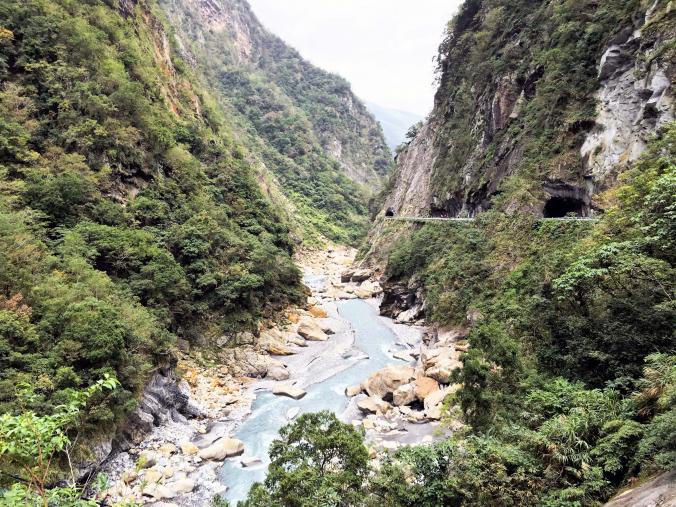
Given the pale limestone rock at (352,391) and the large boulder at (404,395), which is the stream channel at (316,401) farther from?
the large boulder at (404,395)

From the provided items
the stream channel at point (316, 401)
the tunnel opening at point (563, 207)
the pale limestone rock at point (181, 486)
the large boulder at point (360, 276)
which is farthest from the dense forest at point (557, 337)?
the large boulder at point (360, 276)

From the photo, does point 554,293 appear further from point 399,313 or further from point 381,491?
point 399,313

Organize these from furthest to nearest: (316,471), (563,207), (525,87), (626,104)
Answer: (525,87), (563,207), (626,104), (316,471)

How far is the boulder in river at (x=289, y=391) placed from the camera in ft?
71.9

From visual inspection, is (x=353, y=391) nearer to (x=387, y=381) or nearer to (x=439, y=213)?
(x=387, y=381)

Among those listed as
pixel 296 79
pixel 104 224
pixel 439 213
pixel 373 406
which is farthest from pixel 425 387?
pixel 296 79

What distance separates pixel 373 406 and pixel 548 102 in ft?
78.5

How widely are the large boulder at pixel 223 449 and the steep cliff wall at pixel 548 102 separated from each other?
63.2ft

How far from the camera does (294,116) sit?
4311 inches

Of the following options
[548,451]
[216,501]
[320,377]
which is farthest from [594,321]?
[320,377]

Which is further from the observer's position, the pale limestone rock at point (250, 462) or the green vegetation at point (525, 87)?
the green vegetation at point (525, 87)

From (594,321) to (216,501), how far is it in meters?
11.2

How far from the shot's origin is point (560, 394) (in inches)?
418

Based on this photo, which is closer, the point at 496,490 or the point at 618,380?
the point at 496,490
